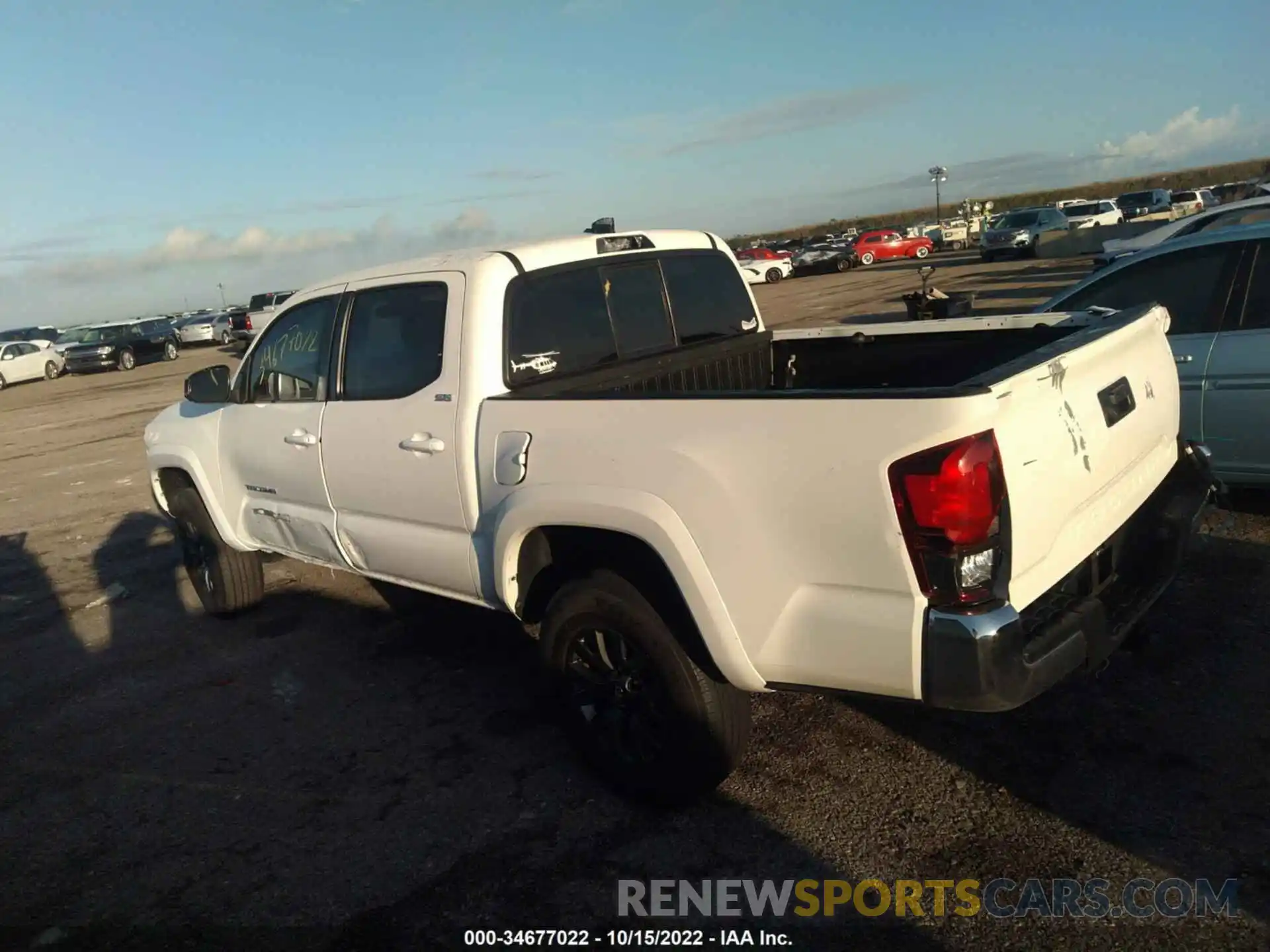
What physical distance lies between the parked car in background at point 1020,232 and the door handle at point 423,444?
3201 cm

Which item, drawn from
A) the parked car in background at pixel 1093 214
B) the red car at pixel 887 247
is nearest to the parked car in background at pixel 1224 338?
the parked car in background at pixel 1093 214

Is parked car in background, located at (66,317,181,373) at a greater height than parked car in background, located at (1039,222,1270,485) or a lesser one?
greater

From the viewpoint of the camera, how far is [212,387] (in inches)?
207

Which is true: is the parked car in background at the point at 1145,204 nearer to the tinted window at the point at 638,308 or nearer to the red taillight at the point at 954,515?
the tinted window at the point at 638,308

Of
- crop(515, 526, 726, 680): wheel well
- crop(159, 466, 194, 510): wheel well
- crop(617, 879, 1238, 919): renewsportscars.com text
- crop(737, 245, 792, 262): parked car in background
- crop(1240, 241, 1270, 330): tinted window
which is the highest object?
crop(737, 245, 792, 262): parked car in background

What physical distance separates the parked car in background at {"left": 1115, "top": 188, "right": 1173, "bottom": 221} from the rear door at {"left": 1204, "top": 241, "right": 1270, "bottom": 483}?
3658cm

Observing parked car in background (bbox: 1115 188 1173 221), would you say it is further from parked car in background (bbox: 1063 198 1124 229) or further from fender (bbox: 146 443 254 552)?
fender (bbox: 146 443 254 552)

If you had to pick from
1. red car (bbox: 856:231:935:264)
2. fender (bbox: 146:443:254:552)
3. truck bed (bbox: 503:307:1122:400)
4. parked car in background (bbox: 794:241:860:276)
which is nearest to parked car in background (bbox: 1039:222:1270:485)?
truck bed (bbox: 503:307:1122:400)

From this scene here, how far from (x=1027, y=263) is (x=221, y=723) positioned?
31421 mm

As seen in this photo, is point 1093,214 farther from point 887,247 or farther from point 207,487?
point 207,487

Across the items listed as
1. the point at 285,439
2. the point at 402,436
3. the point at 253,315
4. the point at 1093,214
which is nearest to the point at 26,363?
the point at 253,315

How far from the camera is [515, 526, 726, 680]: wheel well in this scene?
3.08 metres

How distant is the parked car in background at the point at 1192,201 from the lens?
124 ft

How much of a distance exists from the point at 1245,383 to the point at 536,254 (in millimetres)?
3995
